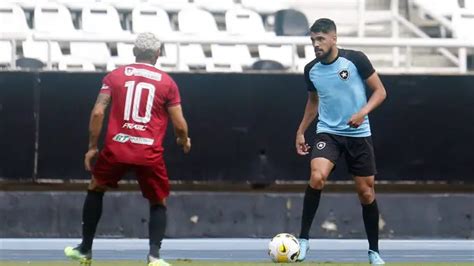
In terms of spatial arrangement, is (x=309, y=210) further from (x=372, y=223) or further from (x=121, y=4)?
(x=121, y=4)

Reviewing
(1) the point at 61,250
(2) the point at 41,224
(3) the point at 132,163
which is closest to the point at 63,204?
(2) the point at 41,224

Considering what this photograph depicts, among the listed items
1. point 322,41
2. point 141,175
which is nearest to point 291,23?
point 322,41

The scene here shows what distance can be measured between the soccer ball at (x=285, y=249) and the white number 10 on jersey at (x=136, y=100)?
81.5 inches

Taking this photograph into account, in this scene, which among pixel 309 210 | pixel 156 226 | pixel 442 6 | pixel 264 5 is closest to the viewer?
pixel 156 226

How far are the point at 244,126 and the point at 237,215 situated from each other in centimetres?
101

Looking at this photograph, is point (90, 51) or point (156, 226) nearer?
point (156, 226)

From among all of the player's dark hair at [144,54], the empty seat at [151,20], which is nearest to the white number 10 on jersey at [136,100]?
the player's dark hair at [144,54]

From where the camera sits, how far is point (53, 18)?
19734 millimetres

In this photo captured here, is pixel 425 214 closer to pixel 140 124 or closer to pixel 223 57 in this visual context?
pixel 223 57

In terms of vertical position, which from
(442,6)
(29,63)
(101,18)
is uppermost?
(442,6)

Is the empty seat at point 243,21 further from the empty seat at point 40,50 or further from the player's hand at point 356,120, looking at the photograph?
the player's hand at point 356,120

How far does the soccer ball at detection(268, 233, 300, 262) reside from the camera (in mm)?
12344

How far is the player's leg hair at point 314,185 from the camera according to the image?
40.3ft

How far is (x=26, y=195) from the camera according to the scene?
669 inches
